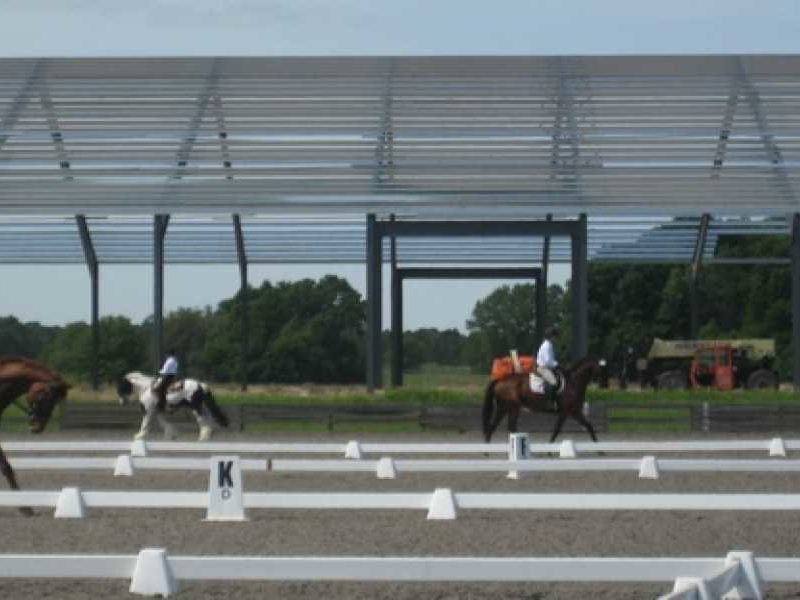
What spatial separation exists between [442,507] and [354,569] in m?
5.31

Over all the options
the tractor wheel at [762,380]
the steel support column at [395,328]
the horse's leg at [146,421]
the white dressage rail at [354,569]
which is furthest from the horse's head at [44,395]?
the tractor wheel at [762,380]

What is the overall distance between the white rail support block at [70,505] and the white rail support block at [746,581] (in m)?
7.35

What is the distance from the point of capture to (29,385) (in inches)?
678

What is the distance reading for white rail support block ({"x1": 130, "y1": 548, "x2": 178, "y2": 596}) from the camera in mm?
10641

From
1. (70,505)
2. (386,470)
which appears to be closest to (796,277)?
(386,470)

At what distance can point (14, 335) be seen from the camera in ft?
179

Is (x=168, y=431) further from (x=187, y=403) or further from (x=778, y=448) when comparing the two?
(x=778, y=448)

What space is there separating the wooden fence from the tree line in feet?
47.2

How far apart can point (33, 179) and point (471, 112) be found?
9401mm

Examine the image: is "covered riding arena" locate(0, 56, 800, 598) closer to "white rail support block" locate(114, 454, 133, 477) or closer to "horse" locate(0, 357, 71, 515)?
"white rail support block" locate(114, 454, 133, 477)

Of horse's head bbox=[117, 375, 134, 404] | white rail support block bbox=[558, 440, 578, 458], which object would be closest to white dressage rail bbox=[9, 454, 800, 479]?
white rail support block bbox=[558, 440, 578, 458]

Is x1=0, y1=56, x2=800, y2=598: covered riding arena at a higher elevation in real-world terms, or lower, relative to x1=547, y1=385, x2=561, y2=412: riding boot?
higher

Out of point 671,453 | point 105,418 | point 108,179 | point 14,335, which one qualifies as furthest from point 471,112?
point 14,335

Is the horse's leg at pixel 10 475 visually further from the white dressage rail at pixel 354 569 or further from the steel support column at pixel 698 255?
the steel support column at pixel 698 255
